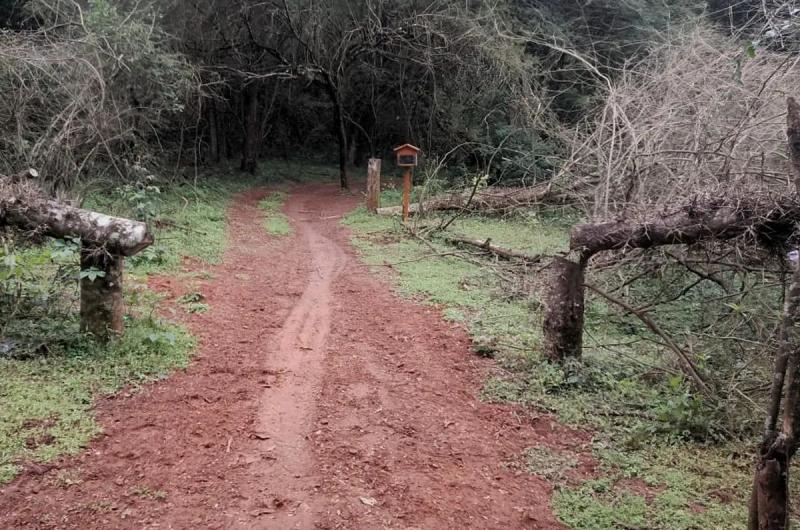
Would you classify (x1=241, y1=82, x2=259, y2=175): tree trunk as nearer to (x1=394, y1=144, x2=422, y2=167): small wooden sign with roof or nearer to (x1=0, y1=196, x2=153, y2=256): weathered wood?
(x1=394, y1=144, x2=422, y2=167): small wooden sign with roof

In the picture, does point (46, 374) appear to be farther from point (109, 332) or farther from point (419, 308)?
point (419, 308)

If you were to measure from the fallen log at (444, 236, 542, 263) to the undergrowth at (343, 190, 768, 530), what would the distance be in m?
0.56

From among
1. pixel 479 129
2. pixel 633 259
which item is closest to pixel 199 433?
pixel 633 259

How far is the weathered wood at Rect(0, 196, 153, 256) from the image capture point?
484 cm

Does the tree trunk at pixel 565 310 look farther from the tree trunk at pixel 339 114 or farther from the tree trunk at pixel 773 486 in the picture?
the tree trunk at pixel 339 114

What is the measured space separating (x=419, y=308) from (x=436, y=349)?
56.2 inches

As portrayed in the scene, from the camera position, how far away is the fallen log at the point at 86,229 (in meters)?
4.85

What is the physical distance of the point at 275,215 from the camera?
594 inches

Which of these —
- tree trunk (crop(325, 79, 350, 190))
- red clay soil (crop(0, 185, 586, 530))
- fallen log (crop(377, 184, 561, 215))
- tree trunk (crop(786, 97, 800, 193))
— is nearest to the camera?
tree trunk (crop(786, 97, 800, 193))

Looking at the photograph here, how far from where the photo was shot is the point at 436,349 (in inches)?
240

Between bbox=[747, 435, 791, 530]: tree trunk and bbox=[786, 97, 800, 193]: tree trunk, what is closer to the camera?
bbox=[747, 435, 791, 530]: tree trunk

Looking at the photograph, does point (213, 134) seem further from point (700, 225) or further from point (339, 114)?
point (700, 225)

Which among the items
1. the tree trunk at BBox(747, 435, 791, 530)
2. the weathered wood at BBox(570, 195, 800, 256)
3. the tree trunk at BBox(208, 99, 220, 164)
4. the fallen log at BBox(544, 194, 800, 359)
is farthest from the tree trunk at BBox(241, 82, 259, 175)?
the tree trunk at BBox(747, 435, 791, 530)

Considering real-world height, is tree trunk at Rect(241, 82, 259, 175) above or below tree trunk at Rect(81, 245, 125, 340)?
above
